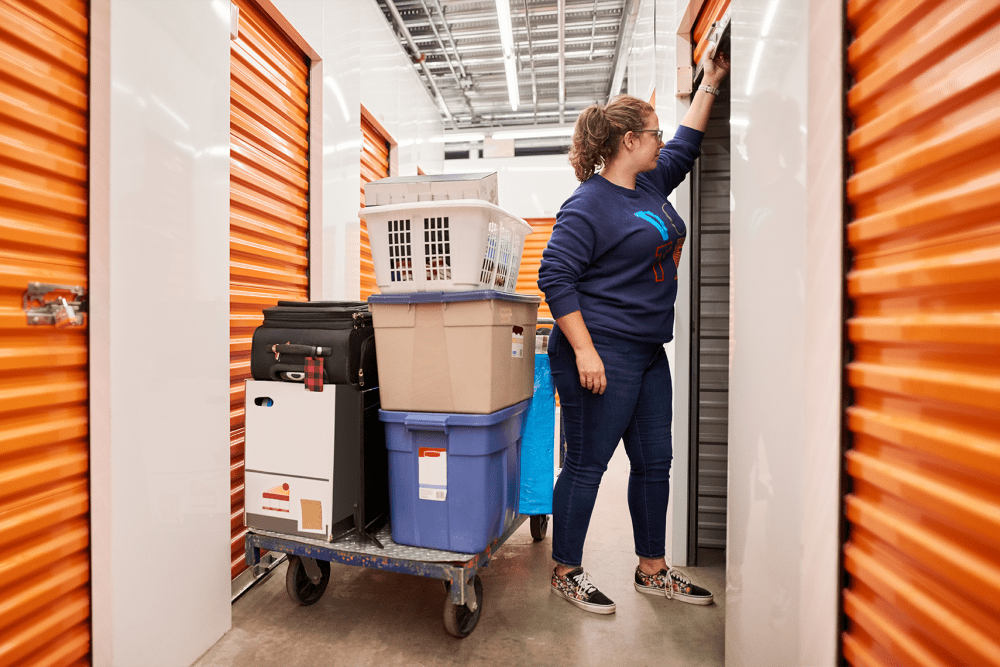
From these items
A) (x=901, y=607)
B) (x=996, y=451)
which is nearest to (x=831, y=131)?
(x=996, y=451)

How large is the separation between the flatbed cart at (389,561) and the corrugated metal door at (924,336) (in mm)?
1174

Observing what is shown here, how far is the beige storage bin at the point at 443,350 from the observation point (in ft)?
6.61

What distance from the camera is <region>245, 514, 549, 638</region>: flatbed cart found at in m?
1.89

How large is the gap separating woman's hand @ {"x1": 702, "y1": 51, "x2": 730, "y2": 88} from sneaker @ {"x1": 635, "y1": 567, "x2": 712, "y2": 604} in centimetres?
203

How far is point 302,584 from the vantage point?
219cm

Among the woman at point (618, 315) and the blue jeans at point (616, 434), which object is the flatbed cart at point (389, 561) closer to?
the blue jeans at point (616, 434)

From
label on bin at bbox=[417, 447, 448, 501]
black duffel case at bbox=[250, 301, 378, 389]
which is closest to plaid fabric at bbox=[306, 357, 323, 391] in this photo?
black duffel case at bbox=[250, 301, 378, 389]

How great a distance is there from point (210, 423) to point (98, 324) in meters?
0.55

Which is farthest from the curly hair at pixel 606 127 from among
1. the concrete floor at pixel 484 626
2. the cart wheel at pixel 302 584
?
the cart wheel at pixel 302 584

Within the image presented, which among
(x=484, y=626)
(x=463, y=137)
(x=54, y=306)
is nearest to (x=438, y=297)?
(x=54, y=306)

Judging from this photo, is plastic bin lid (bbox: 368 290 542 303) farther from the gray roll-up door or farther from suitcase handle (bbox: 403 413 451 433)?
the gray roll-up door

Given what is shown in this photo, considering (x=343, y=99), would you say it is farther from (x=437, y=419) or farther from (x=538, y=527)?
(x=538, y=527)

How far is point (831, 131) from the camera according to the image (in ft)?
3.90

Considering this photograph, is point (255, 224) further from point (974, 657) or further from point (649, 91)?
point (974, 657)
